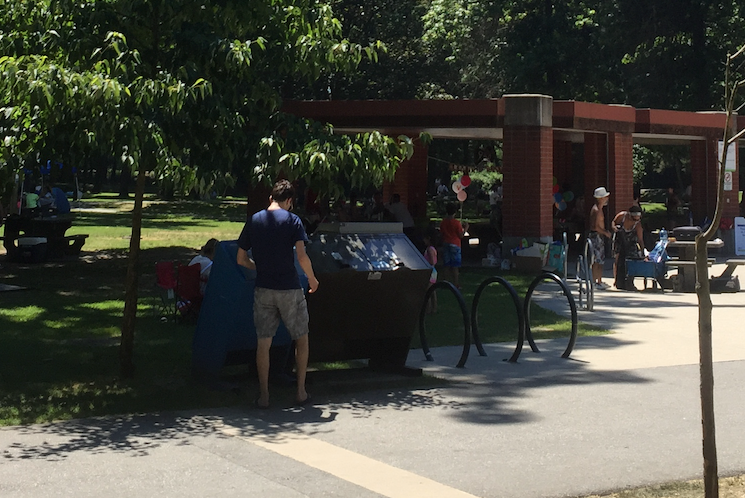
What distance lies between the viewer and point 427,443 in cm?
744

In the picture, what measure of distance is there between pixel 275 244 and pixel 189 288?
4937mm

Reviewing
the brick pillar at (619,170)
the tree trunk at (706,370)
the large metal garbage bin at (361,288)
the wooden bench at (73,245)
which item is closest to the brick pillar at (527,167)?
the brick pillar at (619,170)

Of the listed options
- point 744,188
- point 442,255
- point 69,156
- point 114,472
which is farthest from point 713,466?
point 744,188

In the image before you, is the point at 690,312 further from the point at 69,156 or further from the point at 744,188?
the point at 744,188

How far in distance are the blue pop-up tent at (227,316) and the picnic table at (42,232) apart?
47.9 ft

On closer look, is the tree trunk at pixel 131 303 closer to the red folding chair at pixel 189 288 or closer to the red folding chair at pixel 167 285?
the red folding chair at pixel 189 288

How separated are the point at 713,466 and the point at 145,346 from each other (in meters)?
7.40

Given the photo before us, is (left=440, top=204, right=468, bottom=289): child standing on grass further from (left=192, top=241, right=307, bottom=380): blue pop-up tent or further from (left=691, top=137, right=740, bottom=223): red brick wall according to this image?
(left=691, top=137, right=740, bottom=223): red brick wall

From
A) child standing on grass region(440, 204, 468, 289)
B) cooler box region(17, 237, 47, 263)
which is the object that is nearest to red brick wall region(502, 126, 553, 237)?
child standing on grass region(440, 204, 468, 289)

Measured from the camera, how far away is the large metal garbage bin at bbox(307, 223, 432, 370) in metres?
9.16

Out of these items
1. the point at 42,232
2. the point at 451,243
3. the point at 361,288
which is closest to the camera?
the point at 361,288

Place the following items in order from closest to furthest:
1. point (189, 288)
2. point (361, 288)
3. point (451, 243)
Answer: point (361, 288) < point (189, 288) < point (451, 243)

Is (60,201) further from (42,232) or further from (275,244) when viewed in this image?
(275,244)

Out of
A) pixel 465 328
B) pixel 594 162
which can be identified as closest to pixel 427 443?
pixel 465 328
